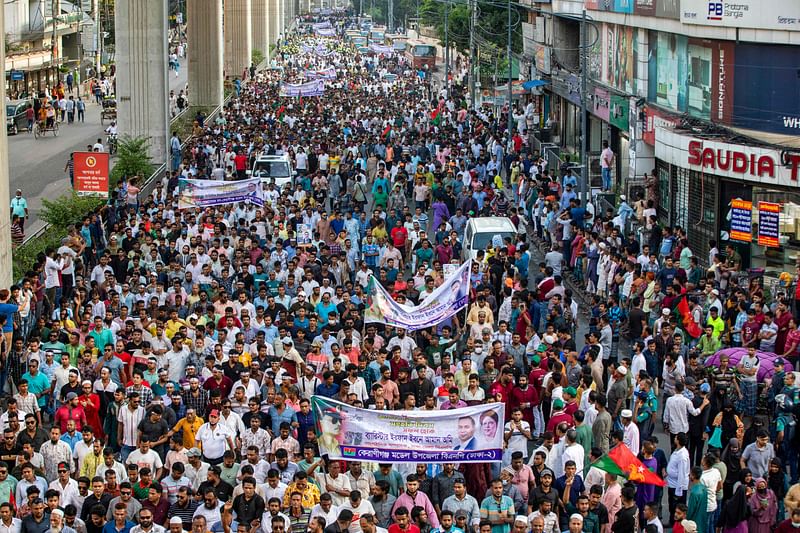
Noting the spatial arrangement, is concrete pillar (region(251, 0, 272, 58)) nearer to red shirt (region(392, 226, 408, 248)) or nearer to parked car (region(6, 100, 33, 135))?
parked car (region(6, 100, 33, 135))

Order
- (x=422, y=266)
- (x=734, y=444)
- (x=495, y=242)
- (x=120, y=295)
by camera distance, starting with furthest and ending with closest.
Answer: (x=495, y=242) → (x=422, y=266) → (x=120, y=295) → (x=734, y=444)

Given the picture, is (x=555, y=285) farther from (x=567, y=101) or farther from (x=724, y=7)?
(x=567, y=101)

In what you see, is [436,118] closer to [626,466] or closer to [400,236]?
[400,236]

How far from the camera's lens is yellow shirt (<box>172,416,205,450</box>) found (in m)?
15.7

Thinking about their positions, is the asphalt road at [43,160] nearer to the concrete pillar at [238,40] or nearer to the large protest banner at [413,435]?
the concrete pillar at [238,40]

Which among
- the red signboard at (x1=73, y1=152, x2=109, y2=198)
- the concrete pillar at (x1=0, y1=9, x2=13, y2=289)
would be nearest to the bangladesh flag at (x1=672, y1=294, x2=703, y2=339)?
the concrete pillar at (x1=0, y1=9, x2=13, y2=289)

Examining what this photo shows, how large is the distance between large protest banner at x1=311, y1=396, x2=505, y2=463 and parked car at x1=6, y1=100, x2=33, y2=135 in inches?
1873

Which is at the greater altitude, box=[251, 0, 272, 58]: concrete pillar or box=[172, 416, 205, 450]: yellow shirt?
box=[251, 0, 272, 58]: concrete pillar

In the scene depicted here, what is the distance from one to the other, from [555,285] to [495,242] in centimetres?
407

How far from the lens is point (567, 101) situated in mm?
54438

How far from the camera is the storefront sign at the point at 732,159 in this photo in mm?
28312

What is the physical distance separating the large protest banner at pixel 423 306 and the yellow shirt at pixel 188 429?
5.00 meters

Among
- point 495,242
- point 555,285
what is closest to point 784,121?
point 495,242

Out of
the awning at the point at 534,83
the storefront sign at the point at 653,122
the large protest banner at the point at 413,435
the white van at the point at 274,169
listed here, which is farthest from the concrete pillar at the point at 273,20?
the large protest banner at the point at 413,435
